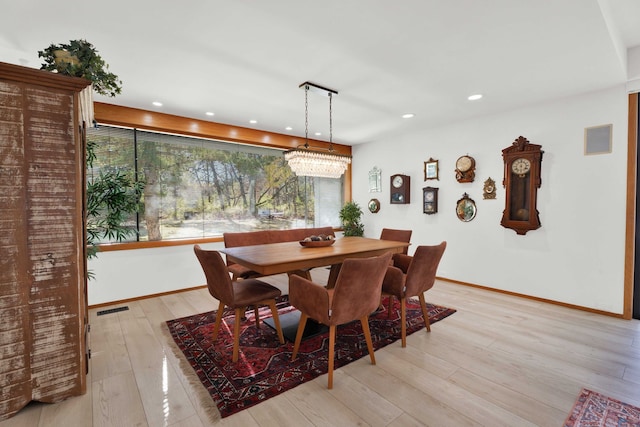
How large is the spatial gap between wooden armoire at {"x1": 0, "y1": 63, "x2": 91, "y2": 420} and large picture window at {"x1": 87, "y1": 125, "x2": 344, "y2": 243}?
205 cm

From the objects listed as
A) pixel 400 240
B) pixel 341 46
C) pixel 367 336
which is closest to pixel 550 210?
pixel 400 240

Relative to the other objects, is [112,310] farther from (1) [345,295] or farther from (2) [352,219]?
(2) [352,219]

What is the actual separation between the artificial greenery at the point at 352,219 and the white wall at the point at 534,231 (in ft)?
4.27

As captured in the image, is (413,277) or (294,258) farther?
(413,277)

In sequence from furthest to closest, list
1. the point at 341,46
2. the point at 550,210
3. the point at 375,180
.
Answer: the point at 375,180 < the point at 550,210 < the point at 341,46

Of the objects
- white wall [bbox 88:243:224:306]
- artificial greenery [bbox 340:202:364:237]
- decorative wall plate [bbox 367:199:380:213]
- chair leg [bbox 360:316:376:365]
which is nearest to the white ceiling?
white wall [bbox 88:243:224:306]

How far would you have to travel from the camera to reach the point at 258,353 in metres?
2.48

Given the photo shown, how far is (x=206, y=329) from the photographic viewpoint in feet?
9.68

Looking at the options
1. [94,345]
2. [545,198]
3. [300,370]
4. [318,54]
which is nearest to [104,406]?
[94,345]

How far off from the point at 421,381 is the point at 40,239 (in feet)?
8.96

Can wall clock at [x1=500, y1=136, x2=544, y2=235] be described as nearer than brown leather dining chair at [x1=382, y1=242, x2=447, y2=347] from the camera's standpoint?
No

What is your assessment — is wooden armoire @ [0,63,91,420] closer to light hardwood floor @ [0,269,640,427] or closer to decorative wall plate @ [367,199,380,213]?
light hardwood floor @ [0,269,640,427]

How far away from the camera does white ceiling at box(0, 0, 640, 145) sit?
73.2 inches

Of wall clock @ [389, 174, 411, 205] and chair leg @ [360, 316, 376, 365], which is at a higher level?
wall clock @ [389, 174, 411, 205]
